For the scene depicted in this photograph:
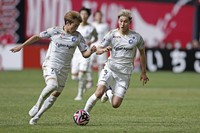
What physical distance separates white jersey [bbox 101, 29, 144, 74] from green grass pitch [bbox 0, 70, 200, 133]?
1.07 m

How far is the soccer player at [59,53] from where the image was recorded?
1316 cm

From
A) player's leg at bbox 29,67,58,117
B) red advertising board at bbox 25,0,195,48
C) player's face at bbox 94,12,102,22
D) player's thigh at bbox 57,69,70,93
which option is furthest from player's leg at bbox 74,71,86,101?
red advertising board at bbox 25,0,195,48

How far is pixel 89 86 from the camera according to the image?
23.8 m

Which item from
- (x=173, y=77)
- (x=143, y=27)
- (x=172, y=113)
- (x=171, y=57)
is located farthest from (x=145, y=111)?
(x=143, y=27)

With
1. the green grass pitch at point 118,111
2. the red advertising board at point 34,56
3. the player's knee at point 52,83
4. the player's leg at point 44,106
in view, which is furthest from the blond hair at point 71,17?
the red advertising board at point 34,56

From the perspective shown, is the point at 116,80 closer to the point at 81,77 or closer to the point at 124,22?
the point at 124,22

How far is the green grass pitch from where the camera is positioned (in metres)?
12.7

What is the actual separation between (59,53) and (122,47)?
1.21m

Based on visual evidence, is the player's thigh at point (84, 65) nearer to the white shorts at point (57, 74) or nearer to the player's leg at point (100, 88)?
the player's leg at point (100, 88)

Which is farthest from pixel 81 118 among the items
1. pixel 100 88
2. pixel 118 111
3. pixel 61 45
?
pixel 118 111

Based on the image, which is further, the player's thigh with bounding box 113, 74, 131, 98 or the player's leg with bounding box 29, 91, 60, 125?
the player's thigh with bounding box 113, 74, 131, 98

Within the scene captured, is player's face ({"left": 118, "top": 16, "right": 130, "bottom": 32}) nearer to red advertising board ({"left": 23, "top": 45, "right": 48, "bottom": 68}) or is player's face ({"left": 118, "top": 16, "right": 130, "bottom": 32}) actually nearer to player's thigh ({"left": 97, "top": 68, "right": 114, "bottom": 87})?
player's thigh ({"left": 97, "top": 68, "right": 114, "bottom": 87})

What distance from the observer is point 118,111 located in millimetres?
16281

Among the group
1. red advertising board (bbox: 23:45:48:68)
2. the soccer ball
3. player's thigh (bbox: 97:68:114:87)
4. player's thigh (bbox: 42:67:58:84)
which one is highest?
player's thigh (bbox: 42:67:58:84)
